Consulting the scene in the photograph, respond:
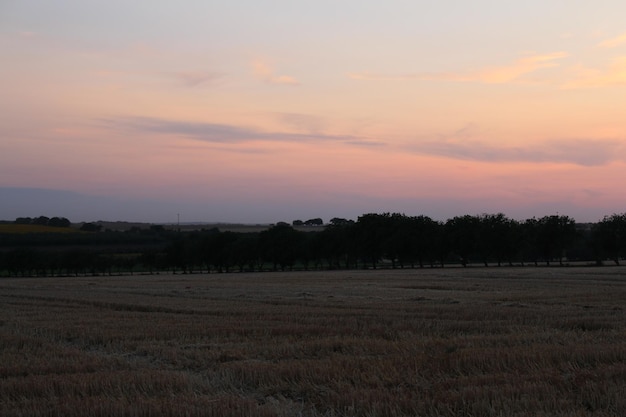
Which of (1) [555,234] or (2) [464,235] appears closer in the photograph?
(1) [555,234]

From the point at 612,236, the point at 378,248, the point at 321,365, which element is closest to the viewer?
the point at 321,365

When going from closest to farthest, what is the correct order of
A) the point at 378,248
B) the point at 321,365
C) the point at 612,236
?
1. the point at 321,365
2. the point at 612,236
3. the point at 378,248

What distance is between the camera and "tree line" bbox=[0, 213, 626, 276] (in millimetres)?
110000

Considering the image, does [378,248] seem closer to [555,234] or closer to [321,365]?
[555,234]

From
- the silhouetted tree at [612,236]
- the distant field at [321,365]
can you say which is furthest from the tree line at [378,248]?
the distant field at [321,365]

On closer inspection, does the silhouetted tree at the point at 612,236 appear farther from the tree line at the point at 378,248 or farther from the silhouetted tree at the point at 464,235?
the silhouetted tree at the point at 464,235

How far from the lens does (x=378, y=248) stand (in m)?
120

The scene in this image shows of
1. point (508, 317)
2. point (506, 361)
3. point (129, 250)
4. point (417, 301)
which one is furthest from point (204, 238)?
point (506, 361)

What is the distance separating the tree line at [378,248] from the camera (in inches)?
4331

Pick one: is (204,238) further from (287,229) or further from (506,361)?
(506,361)

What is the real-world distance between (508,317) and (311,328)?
6.95m

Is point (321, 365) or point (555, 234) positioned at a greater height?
point (555, 234)

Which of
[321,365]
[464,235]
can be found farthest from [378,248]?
[321,365]

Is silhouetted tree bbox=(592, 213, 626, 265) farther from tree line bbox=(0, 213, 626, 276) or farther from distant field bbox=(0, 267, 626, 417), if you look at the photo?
distant field bbox=(0, 267, 626, 417)
